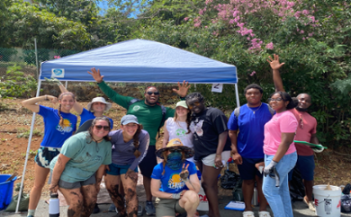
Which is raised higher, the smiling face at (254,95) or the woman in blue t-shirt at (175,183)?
the smiling face at (254,95)

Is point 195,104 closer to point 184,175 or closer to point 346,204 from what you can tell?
point 184,175

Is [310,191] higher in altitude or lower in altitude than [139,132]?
lower

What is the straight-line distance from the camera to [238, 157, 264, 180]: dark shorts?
396 centimetres

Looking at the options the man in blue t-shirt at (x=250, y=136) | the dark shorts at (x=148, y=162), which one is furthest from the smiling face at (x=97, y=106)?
the man in blue t-shirt at (x=250, y=136)

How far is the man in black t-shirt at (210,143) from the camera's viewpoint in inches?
156

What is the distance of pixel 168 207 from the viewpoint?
3574 millimetres

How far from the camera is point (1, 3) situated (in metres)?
11.6

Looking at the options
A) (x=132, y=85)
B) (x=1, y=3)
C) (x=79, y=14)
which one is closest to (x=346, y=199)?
(x=132, y=85)

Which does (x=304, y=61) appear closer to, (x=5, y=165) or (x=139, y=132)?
(x=139, y=132)

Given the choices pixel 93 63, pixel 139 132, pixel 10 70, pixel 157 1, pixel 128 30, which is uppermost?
pixel 157 1

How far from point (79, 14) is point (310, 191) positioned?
584 inches

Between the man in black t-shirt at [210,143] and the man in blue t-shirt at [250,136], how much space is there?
16 cm

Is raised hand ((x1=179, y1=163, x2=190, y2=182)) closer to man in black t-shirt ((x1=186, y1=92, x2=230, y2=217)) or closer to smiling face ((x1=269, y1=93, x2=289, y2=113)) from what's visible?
man in black t-shirt ((x1=186, y1=92, x2=230, y2=217))

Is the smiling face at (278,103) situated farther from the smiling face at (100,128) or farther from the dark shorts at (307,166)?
the smiling face at (100,128)
